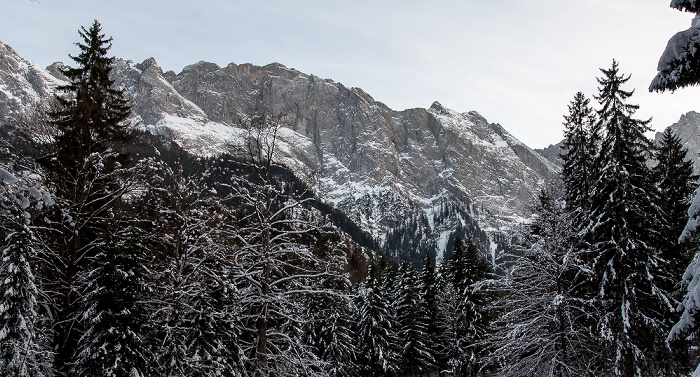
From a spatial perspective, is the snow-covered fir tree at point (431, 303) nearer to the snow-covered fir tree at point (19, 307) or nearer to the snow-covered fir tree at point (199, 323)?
the snow-covered fir tree at point (199, 323)

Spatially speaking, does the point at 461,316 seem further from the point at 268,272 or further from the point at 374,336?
the point at 268,272

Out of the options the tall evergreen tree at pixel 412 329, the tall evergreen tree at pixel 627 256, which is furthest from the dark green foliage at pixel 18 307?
the tall evergreen tree at pixel 412 329

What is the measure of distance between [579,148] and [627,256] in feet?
33.8

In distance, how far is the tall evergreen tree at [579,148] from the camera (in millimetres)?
21688

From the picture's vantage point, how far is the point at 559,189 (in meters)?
17.5

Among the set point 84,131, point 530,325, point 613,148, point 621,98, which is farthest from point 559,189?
point 84,131

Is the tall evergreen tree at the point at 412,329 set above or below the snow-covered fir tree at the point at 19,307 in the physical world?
below

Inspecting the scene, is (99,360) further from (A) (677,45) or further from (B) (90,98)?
(A) (677,45)

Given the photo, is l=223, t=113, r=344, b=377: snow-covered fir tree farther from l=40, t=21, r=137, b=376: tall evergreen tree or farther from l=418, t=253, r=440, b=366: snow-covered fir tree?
l=418, t=253, r=440, b=366: snow-covered fir tree

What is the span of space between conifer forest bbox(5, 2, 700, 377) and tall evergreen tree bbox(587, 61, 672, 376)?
0.20 feet

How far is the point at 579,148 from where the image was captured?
2333cm

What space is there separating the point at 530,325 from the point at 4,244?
1530 cm

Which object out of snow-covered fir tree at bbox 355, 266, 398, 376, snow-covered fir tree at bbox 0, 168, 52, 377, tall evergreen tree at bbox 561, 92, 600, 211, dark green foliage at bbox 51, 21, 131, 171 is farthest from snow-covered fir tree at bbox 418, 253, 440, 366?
snow-covered fir tree at bbox 0, 168, 52, 377

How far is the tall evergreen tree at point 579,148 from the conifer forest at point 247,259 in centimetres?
14
